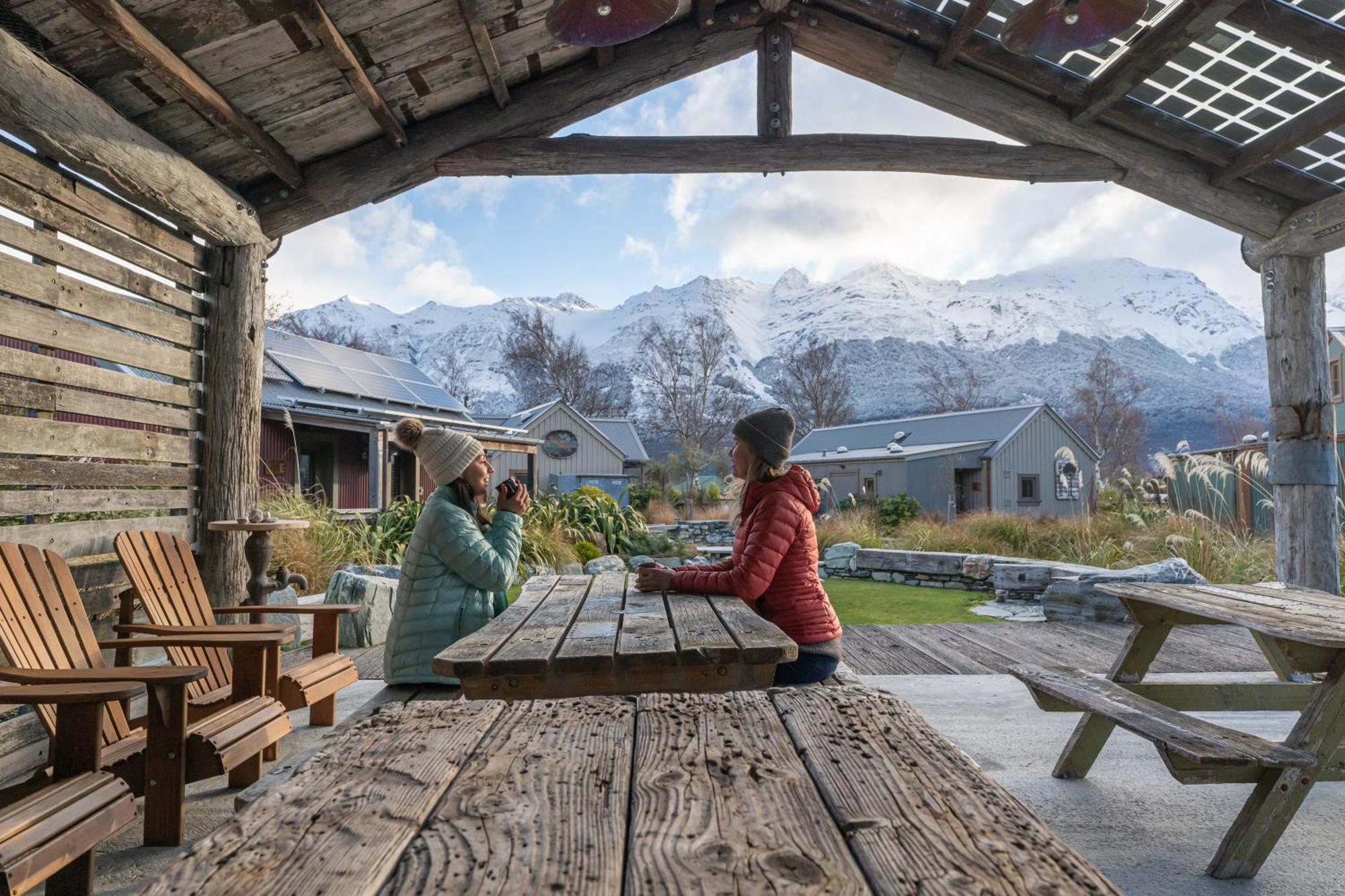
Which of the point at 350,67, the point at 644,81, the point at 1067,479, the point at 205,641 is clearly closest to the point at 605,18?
the point at 350,67

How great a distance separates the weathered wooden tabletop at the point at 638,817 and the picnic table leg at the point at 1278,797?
5.83 feet

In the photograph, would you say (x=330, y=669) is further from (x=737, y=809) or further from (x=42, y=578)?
(x=737, y=809)

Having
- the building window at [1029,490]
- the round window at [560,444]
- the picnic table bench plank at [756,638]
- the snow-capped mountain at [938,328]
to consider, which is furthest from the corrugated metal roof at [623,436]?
the snow-capped mountain at [938,328]

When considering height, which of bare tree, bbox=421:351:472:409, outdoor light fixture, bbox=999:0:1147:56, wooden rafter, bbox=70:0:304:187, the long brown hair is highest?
bare tree, bbox=421:351:472:409

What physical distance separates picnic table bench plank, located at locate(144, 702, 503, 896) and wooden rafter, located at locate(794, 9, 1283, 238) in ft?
19.4

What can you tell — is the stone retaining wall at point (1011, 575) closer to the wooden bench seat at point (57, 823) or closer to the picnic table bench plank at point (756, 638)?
the picnic table bench plank at point (756, 638)

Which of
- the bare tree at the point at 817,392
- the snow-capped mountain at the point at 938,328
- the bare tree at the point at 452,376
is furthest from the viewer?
the snow-capped mountain at the point at 938,328

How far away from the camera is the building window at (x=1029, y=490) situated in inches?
987

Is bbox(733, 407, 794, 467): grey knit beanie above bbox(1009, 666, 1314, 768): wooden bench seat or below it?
above

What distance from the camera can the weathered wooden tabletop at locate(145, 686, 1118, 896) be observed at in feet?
3.13

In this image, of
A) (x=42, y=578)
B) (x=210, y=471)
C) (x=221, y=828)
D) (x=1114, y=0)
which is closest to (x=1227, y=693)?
(x=1114, y=0)

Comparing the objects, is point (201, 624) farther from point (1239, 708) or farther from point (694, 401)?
point (694, 401)

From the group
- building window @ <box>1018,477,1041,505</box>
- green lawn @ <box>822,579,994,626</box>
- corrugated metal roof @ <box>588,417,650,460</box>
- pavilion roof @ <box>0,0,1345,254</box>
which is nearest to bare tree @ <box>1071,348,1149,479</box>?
building window @ <box>1018,477,1041,505</box>

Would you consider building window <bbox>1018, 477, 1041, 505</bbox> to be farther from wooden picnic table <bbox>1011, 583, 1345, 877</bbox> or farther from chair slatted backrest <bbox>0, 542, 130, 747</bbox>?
chair slatted backrest <bbox>0, 542, 130, 747</bbox>
